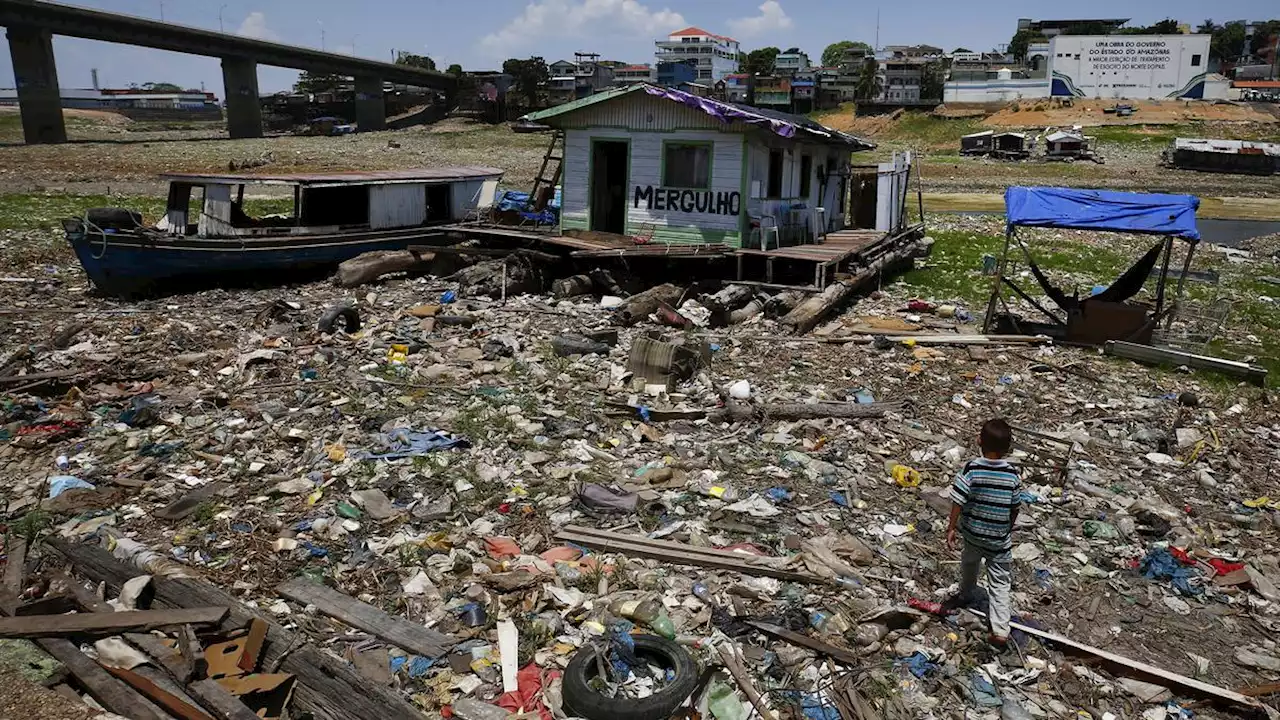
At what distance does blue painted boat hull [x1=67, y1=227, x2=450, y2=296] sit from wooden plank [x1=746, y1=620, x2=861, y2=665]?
13367 mm

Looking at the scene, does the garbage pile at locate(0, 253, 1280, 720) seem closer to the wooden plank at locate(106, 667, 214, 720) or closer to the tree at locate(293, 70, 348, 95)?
the wooden plank at locate(106, 667, 214, 720)

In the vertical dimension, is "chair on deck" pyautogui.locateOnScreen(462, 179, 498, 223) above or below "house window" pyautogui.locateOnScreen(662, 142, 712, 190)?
below

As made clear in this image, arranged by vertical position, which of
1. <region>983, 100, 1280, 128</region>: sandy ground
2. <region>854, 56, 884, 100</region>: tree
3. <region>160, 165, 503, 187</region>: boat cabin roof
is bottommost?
<region>160, 165, 503, 187</region>: boat cabin roof

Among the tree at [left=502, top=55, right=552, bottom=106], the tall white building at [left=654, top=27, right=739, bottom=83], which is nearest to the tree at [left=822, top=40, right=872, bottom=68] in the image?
the tall white building at [left=654, top=27, right=739, bottom=83]

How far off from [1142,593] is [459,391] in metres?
6.88

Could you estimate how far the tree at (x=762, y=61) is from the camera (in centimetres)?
10838

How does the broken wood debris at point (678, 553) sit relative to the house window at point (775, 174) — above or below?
below

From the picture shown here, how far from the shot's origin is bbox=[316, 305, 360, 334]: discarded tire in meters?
12.0

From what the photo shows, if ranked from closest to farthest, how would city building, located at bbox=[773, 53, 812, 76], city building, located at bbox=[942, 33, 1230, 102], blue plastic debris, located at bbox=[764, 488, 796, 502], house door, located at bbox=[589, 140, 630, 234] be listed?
blue plastic debris, located at bbox=[764, 488, 796, 502], house door, located at bbox=[589, 140, 630, 234], city building, located at bbox=[942, 33, 1230, 102], city building, located at bbox=[773, 53, 812, 76]

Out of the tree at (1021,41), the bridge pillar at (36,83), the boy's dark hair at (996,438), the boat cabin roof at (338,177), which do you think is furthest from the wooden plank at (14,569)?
the tree at (1021,41)

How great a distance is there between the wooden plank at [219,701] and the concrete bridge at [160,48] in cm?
6056

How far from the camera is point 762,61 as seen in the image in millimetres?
113562

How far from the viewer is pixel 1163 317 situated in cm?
1327

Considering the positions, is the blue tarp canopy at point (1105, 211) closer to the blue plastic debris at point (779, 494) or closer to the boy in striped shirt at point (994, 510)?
the blue plastic debris at point (779, 494)
